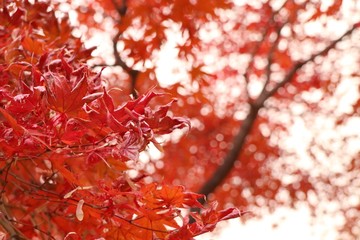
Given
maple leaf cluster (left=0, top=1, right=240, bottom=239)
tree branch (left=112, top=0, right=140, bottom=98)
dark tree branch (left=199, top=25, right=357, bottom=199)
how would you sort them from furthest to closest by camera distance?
dark tree branch (left=199, top=25, right=357, bottom=199) → tree branch (left=112, top=0, right=140, bottom=98) → maple leaf cluster (left=0, top=1, right=240, bottom=239)

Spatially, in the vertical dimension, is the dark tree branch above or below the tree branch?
below

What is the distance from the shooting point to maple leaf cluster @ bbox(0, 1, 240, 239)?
3.75 ft

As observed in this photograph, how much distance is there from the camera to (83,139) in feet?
4.68

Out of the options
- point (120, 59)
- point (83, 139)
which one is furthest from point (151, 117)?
point (120, 59)

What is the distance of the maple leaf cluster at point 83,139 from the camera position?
3.75 feet

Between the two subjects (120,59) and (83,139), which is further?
(120,59)

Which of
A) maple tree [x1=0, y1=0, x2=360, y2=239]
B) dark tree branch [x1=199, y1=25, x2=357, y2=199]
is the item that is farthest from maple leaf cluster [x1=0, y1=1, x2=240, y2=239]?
dark tree branch [x1=199, y1=25, x2=357, y2=199]

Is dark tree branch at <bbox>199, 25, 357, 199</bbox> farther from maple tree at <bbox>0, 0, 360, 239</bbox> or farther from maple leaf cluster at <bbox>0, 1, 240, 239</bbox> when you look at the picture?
maple leaf cluster at <bbox>0, 1, 240, 239</bbox>

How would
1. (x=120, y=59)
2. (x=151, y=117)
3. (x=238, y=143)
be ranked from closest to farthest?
(x=151, y=117) → (x=120, y=59) → (x=238, y=143)

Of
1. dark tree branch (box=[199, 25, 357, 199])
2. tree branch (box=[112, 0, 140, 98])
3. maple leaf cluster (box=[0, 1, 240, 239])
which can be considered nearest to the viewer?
maple leaf cluster (box=[0, 1, 240, 239])

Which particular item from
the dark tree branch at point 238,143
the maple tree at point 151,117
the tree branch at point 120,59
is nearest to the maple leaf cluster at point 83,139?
the maple tree at point 151,117

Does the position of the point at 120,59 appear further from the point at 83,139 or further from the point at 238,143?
the point at 83,139

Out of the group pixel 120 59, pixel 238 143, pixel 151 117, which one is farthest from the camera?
pixel 238 143

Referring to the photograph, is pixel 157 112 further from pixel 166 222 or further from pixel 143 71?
pixel 143 71
